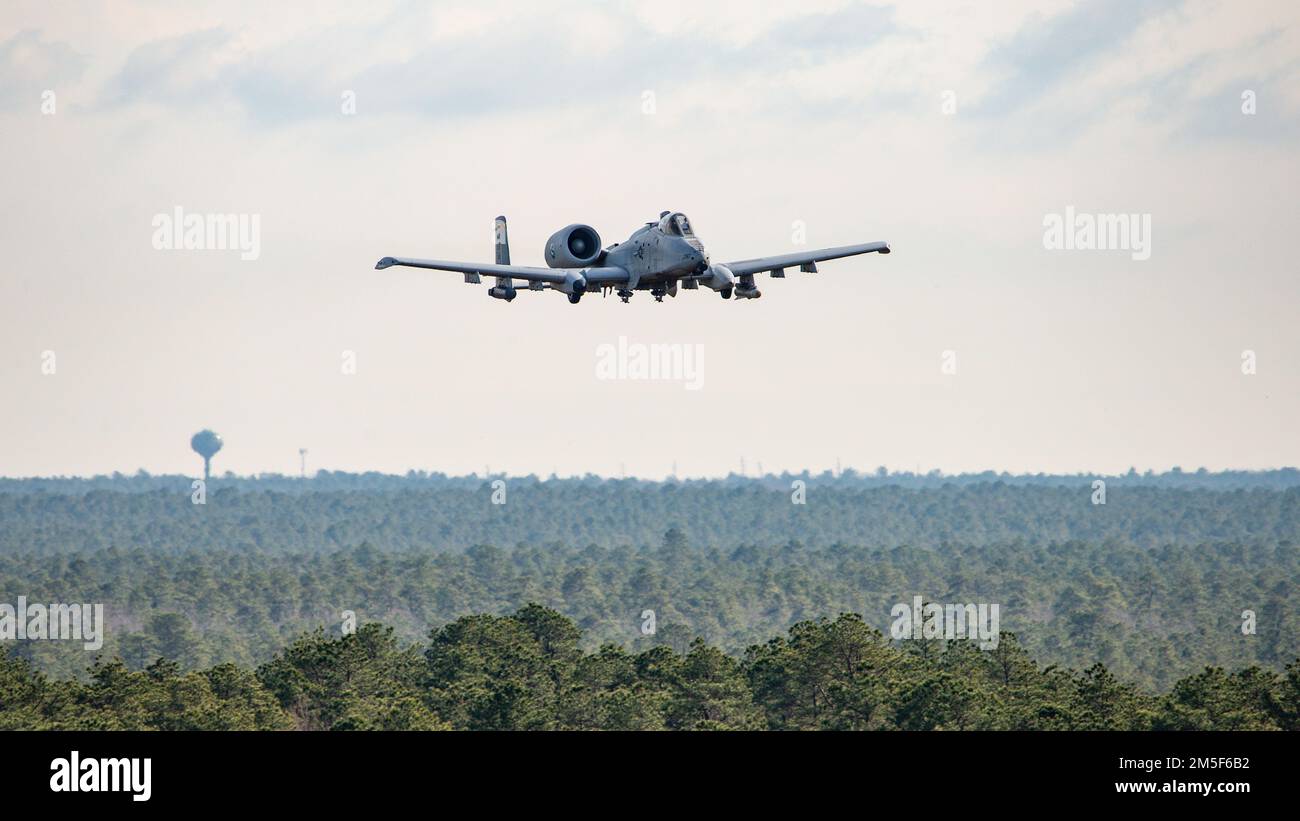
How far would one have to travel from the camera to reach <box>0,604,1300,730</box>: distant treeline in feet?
436

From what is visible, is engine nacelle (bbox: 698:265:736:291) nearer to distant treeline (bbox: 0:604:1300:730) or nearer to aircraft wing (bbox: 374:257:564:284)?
aircraft wing (bbox: 374:257:564:284)

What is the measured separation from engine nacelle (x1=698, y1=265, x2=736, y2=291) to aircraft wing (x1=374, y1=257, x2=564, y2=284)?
6050 mm

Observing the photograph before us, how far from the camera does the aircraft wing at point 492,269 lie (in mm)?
70312

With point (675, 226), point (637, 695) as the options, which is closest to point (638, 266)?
point (675, 226)

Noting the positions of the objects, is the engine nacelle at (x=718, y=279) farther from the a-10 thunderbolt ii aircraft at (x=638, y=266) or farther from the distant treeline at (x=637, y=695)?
the distant treeline at (x=637, y=695)

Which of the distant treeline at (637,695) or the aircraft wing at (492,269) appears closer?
the aircraft wing at (492,269)

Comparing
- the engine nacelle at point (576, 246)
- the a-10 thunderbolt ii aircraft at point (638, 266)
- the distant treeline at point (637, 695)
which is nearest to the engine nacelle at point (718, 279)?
the a-10 thunderbolt ii aircraft at point (638, 266)

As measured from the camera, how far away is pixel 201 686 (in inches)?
5448

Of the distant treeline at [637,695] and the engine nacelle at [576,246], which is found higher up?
the engine nacelle at [576,246]

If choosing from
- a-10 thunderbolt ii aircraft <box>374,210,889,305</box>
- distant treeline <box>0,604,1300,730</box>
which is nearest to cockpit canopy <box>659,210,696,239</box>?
a-10 thunderbolt ii aircraft <box>374,210,889,305</box>

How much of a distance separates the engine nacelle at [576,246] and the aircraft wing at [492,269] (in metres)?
0.83
